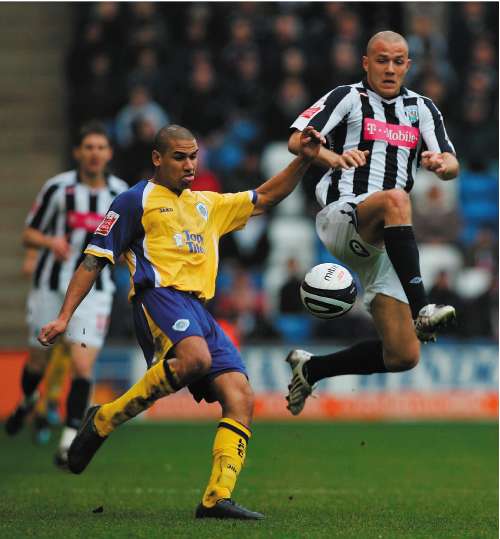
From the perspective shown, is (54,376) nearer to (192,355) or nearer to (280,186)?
(280,186)

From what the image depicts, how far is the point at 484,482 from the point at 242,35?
9.63 metres

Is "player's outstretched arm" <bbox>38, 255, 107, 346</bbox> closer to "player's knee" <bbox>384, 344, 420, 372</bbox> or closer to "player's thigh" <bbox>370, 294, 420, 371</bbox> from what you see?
"player's thigh" <bbox>370, 294, 420, 371</bbox>

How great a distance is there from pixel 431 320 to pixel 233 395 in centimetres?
112

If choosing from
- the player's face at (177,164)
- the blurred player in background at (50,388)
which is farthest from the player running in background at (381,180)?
the blurred player in background at (50,388)

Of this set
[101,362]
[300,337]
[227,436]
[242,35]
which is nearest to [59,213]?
[227,436]

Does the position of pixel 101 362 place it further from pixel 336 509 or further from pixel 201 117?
pixel 336 509

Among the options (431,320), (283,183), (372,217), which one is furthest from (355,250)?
(431,320)

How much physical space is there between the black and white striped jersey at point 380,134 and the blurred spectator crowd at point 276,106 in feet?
26.2

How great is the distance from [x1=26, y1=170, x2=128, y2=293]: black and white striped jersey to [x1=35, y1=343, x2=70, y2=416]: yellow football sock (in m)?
1.49

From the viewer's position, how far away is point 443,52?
17734 millimetres

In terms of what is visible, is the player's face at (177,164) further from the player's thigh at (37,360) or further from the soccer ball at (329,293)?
the player's thigh at (37,360)

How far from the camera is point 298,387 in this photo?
821cm

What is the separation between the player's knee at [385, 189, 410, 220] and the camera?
712 centimetres

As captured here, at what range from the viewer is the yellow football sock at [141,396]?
262 inches
